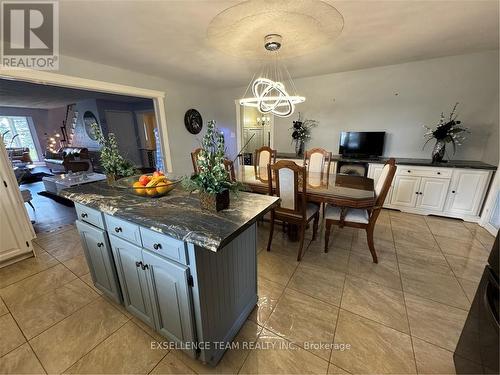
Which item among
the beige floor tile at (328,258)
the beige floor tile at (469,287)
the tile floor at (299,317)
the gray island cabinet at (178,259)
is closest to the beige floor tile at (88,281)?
the tile floor at (299,317)

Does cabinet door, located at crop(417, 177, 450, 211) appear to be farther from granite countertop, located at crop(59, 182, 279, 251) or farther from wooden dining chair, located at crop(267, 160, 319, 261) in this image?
granite countertop, located at crop(59, 182, 279, 251)

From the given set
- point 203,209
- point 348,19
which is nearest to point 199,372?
point 203,209

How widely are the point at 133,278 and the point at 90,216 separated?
580 millimetres

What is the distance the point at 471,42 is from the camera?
8.46 feet

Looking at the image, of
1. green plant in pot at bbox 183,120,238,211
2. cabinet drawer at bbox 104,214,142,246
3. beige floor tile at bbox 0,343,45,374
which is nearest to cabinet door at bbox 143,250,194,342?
cabinet drawer at bbox 104,214,142,246

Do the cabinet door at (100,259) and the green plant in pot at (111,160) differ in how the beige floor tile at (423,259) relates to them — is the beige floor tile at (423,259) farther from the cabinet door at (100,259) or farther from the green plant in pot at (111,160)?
the green plant in pot at (111,160)

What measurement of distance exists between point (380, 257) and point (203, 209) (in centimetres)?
215

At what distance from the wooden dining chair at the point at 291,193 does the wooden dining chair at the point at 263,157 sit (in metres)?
1.20

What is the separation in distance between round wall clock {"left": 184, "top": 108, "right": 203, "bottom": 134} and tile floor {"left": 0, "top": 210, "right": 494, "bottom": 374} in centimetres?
313

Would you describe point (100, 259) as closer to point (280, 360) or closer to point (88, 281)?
point (88, 281)

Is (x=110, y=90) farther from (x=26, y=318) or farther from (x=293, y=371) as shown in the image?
(x=293, y=371)

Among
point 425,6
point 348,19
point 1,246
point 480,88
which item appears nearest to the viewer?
point 425,6

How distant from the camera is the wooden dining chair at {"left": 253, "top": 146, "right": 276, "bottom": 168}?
341cm

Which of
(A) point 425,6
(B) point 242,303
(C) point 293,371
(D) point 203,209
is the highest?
(A) point 425,6
